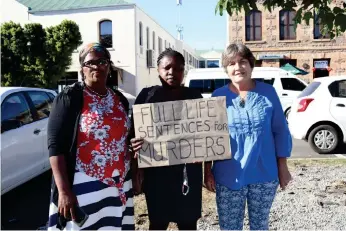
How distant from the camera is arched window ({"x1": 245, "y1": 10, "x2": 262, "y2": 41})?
2772 centimetres

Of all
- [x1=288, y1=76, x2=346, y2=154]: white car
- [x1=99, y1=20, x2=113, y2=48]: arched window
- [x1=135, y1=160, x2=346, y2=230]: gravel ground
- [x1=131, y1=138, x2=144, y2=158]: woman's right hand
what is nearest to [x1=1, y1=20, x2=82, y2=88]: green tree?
[x1=99, y1=20, x2=113, y2=48]: arched window

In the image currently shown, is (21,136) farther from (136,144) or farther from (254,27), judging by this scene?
(254,27)

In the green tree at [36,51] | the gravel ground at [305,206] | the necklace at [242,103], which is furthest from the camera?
the green tree at [36,51]

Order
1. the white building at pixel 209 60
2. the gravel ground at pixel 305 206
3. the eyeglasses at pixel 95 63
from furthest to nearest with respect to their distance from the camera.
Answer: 1. the white building at pixel 209 60
2. the gravel ground at pixel 305 206
3. the eyeglasses at pixel 95 63

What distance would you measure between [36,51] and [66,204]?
23.0 meters

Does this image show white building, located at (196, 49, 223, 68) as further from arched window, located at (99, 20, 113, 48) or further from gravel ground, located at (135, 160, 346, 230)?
gravel ground, located at (135, 160, 346, 230)

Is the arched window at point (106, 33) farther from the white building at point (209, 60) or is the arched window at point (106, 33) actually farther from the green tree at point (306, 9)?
the white building at point (209, 60)

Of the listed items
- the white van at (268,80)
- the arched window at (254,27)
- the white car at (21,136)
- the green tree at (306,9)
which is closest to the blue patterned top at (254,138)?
the green tree at (306,9)

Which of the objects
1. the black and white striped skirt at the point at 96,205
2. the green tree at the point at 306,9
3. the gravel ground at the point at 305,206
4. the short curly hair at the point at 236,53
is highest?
the green tree at the point at 306,9

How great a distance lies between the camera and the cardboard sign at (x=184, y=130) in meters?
2.66

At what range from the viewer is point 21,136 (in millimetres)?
5477

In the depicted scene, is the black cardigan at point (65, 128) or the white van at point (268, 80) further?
the white van at point (268, 80)

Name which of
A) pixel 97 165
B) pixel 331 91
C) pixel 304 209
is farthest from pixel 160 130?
pixel 331 91

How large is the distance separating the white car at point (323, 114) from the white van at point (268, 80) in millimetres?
5998
